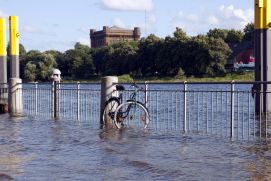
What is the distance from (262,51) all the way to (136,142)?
7566mm

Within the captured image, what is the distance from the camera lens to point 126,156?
9.24 m

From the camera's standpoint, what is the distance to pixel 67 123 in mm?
15250

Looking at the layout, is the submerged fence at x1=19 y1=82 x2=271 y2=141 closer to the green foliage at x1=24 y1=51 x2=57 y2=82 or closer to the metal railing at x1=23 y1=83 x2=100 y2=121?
the metal railing at x1=23 y1=83 x2=100 y2=121

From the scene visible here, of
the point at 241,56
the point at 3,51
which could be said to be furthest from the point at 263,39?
the point at 241,56

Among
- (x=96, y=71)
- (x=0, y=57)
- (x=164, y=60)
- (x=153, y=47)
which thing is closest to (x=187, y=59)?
(x=164, y=60)

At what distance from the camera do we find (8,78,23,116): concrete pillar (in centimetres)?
Answer: 1878

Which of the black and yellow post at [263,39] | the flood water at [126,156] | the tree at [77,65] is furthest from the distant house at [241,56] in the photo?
the flood water at [126,156]

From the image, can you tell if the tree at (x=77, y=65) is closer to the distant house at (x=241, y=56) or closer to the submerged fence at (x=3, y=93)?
the distant house at (x=241, y=56)

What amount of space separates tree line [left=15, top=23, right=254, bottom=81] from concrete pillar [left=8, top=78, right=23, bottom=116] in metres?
47.9

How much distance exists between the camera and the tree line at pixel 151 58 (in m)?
78.3

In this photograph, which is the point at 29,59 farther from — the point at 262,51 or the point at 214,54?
the point at 262,51

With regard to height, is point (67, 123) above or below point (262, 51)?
below

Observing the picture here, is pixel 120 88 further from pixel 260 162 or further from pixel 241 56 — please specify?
pixel 241 56

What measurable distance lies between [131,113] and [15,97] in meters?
6.40
